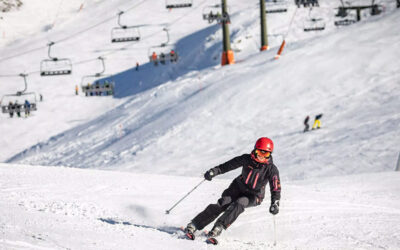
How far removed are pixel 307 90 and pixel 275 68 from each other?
3518 mm

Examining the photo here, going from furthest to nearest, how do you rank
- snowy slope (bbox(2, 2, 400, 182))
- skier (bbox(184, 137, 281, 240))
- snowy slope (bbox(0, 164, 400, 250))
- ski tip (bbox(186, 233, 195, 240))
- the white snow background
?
snowy slope (bbox(2, 2, 400, 182))
the white snow background
skier (bbox(184, 137, 281, 240))
ski tip (bbox(186, 233, 195, 240))
snowy slope (bbox(0, 164, 400, 250))

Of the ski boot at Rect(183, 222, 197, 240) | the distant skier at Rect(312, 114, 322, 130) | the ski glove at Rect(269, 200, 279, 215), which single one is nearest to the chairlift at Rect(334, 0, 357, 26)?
the distant skier at Rect(312, 114, 322, 130)

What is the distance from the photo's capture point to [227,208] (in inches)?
265

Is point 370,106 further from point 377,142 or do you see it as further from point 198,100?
point 198,100

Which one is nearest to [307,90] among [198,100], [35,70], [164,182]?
[198,100]

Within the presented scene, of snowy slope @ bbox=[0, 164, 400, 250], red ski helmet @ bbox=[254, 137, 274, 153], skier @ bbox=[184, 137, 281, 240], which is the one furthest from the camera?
red ski helmet @ bbox=[254, 137, 274, 153]

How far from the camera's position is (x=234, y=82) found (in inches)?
1020

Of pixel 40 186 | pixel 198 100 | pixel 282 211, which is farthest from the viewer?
pixel 198 100

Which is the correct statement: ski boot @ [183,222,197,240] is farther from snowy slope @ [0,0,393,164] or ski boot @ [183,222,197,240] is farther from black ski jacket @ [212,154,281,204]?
snowy slope @ [0,0,393,164]

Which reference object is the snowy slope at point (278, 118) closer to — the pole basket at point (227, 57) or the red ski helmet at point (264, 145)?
the pole basket at point (227, 57)

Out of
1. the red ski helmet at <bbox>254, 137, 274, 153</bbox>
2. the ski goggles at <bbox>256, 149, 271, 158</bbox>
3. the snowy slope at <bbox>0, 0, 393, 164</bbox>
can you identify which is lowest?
the snowy slope at <bbox>0, 0, 393, 164</bbox>

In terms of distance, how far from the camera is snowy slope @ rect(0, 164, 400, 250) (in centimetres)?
551

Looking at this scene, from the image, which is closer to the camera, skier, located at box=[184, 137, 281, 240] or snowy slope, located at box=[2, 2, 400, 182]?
skier, located at box=[184, 137, 281, 240]

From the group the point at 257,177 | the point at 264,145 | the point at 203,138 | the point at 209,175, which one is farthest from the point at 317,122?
the point at 209,175
